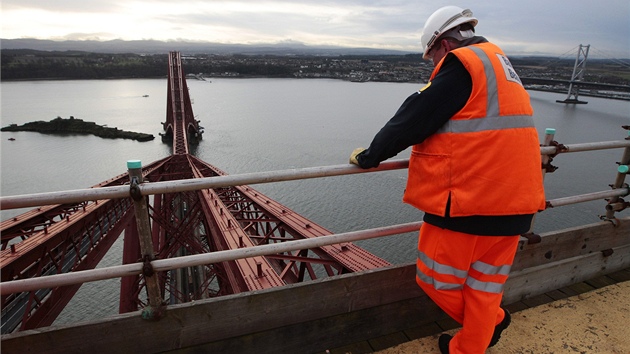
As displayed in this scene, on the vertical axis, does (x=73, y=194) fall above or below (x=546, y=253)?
above

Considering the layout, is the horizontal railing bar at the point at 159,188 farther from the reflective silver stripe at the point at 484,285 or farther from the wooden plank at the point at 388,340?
the wooden plank at the point at 388,340

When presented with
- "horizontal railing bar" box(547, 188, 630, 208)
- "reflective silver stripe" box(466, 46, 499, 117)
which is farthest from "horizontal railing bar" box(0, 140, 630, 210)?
"horizontal railing bar" box(547, 188, 630, 208)

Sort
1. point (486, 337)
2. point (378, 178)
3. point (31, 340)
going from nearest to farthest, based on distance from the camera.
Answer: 1. point (31, 340)
2. point (486, 337)
3. point (378, 178)

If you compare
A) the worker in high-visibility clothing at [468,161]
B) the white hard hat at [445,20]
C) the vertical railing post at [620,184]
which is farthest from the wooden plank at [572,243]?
the white hard hat at [445,20]

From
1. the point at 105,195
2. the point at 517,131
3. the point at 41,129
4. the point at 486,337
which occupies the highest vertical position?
the point at 517,131

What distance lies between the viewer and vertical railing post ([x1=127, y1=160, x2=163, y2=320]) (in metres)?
2.08

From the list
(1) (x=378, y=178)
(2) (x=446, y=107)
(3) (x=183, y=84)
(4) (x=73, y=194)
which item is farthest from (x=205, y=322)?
(3) (x=183, y=84)

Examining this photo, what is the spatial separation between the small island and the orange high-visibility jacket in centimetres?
6624

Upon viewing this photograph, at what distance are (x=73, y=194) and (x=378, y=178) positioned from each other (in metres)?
32.0

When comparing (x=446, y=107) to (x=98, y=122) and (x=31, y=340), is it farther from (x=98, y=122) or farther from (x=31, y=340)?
(x=98, y=122)

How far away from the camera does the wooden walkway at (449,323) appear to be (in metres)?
2.94

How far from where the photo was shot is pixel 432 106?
2.10 meters

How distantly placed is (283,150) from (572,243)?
141ft

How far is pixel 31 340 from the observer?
2275mm
